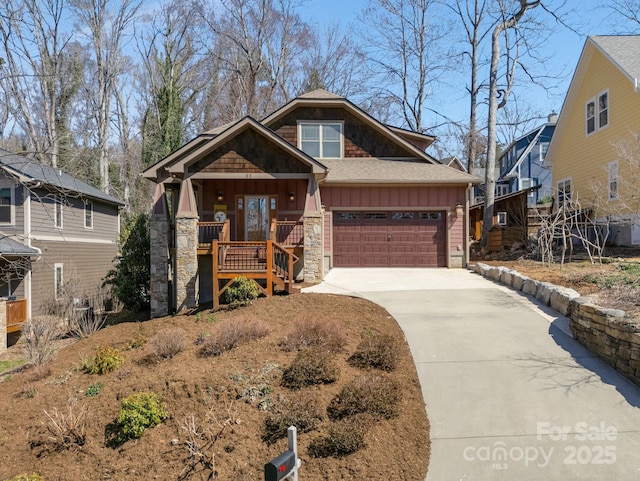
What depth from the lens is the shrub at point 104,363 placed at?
24.2 feet

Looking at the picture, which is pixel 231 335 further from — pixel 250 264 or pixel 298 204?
pixel 298 204

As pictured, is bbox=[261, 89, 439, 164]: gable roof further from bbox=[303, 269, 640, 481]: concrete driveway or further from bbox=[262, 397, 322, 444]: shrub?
bbox=[262, 397, 322, 444]: shrub

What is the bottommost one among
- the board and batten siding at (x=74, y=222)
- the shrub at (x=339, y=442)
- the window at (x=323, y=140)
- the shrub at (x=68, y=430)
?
the shrub at (x=68, y=430)

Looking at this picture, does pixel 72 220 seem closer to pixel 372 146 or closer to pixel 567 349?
pixel 372 146

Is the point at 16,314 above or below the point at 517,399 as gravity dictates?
below

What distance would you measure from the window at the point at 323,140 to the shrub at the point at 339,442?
12.4 meters

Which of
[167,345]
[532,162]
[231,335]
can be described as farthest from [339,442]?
[532,162]

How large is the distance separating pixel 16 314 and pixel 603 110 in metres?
22.8

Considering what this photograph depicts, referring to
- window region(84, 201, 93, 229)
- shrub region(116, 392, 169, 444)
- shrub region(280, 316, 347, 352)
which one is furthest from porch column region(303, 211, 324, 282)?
window region(84, 201, 93, 229)

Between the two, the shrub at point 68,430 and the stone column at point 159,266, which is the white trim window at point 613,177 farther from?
the shrub at point 68,430

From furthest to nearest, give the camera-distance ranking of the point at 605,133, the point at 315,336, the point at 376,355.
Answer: the point at 605,133, the point at 315,336, the point at 376,355

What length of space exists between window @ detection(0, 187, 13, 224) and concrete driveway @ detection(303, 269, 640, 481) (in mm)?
14198

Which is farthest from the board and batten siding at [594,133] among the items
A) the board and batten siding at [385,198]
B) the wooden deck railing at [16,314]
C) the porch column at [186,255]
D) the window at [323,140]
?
the wooden deck railing at [16,314]

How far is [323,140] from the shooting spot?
1606 cm
